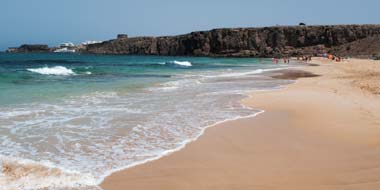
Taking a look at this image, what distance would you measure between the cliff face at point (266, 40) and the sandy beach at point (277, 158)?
290 feet

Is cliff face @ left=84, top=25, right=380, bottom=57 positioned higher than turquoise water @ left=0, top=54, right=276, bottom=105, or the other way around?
cliff face @ left=84, top=25, right=380, bottom=57

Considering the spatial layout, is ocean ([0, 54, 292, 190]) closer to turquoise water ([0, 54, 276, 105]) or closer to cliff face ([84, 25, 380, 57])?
turquoise water ([0, 54, 276, 105])

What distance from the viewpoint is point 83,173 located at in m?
5.32

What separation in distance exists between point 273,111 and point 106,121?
4549 millimetres

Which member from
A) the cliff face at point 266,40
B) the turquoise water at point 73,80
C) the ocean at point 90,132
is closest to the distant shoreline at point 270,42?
the cliff face at point 266,40

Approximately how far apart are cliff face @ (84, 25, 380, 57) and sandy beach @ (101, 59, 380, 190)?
88358 mm

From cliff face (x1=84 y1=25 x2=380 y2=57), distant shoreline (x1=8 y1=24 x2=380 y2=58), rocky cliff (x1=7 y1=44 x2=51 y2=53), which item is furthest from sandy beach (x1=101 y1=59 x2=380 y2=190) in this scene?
rocky cliff (x1=7 y1=44 x2=51 y2=53)

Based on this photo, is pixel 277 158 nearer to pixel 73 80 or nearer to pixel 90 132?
pixel 90 132

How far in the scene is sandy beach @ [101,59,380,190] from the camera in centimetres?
490

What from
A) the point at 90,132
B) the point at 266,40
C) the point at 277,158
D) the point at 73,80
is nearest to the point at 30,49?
the point at 266,40

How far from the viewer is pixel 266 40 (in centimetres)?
10650

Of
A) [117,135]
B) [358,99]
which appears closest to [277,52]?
[358,99]

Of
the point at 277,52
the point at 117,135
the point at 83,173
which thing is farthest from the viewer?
the point at 277,52

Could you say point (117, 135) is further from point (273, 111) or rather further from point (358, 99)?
point (358, 99)
